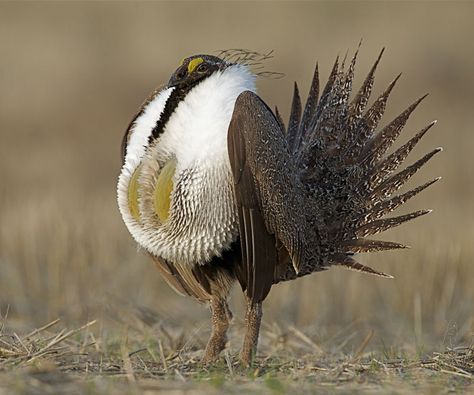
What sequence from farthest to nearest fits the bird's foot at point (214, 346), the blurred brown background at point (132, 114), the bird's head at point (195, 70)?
the blurred brown background at point (132, 114) → the bird's foot at point (214, 346) → the bird's head at point (195, 70)

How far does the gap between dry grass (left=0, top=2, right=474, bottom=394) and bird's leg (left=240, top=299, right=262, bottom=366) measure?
0.08 meters

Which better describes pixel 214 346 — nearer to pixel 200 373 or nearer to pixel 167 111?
pixel 200 373

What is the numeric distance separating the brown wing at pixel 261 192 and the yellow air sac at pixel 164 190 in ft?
1.02

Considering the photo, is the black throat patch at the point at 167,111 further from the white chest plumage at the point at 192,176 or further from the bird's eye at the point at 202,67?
the bird's eye at the point at 202,67

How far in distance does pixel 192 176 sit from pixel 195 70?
0.58 metres

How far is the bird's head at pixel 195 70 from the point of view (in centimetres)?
450

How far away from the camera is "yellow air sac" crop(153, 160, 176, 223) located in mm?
4309

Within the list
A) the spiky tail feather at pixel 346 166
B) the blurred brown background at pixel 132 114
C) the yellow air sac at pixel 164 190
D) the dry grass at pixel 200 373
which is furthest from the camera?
the blurred brown background at pixel 132 114

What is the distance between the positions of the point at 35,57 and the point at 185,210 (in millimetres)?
11132

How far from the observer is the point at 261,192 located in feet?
14.0

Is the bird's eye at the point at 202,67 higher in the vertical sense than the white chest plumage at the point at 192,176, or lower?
higher

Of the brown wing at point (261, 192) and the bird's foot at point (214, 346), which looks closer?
the brown wing at point (261, 192)

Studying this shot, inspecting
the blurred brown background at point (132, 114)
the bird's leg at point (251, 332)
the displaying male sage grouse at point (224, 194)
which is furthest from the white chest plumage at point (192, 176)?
the blurred brown background at point (132, 114)

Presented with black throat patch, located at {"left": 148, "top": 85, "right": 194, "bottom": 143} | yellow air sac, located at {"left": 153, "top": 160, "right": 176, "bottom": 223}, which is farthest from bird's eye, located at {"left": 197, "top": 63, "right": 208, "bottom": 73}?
yellow air sac, located at {"left": 153, "top": 160, "right": 176, "bottom": 223}
